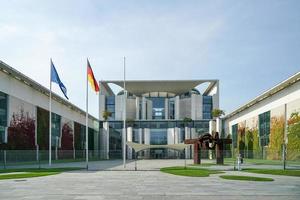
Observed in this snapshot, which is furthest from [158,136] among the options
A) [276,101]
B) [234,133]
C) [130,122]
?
[276,101]

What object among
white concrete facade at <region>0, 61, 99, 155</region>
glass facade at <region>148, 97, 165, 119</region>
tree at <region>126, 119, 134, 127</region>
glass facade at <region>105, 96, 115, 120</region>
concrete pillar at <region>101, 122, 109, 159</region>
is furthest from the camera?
glass facade at <region>148, 97, 165, 119</region>

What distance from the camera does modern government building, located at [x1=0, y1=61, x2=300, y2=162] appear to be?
2432 inches

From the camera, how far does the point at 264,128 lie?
77250mm

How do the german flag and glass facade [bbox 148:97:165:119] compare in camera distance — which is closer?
the german flag

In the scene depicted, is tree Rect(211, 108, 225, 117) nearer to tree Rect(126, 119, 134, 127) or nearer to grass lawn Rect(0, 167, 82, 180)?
tree Rect(126, 119, 134, 127)

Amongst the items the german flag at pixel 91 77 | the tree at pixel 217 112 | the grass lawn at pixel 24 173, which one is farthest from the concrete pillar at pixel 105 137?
the grass lawn at pixel 24 173

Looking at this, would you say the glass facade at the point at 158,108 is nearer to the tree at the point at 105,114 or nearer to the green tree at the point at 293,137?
the tree at the point at 105,114

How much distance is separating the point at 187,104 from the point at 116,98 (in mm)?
20339

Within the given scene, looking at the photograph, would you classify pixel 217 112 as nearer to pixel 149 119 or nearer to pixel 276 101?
pixel 149 119

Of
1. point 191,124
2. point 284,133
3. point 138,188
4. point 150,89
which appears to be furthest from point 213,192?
point 150,89

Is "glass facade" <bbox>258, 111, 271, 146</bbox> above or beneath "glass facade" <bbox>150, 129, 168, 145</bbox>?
above

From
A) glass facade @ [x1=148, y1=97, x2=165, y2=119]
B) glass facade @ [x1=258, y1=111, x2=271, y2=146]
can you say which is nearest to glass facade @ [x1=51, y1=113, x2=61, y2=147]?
glass facade @ [x1=258, y1=111, x2=271, y2=146]

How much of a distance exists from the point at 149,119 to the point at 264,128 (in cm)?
5264

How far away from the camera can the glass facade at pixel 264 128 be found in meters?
75.3
